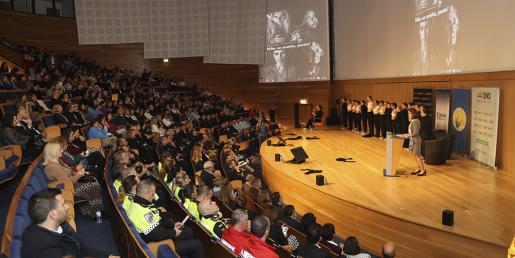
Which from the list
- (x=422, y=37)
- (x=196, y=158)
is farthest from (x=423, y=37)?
(x=196, y=158)

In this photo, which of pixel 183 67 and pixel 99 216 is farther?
pixel 183 67

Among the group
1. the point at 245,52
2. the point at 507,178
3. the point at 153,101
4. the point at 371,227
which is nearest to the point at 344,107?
the point at 245,52

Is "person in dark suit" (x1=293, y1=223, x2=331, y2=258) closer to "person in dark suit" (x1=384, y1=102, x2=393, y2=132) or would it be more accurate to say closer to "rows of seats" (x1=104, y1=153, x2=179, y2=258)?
"rows of seats" (x1=104, y1=153, x2=179, y2=258)

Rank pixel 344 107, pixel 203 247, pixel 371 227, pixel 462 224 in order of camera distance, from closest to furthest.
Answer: pixel 203 247 → pixel 462 224 → pixel 371 227 → pixel 344 107

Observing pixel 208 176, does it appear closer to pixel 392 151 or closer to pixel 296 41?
pixel 392 151

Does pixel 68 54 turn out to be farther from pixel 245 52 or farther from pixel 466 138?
pixel 466 138

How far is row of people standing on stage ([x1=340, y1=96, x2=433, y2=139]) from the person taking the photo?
847cm

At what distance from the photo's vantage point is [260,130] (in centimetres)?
1045

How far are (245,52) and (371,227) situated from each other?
9238mm

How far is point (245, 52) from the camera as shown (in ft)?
42.9

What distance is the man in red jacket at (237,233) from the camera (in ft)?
9.11

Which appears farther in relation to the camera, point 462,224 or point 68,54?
point 68,54

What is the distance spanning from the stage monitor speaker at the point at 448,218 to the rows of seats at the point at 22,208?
3058 mm

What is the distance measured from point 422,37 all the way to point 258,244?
21.3 feet
